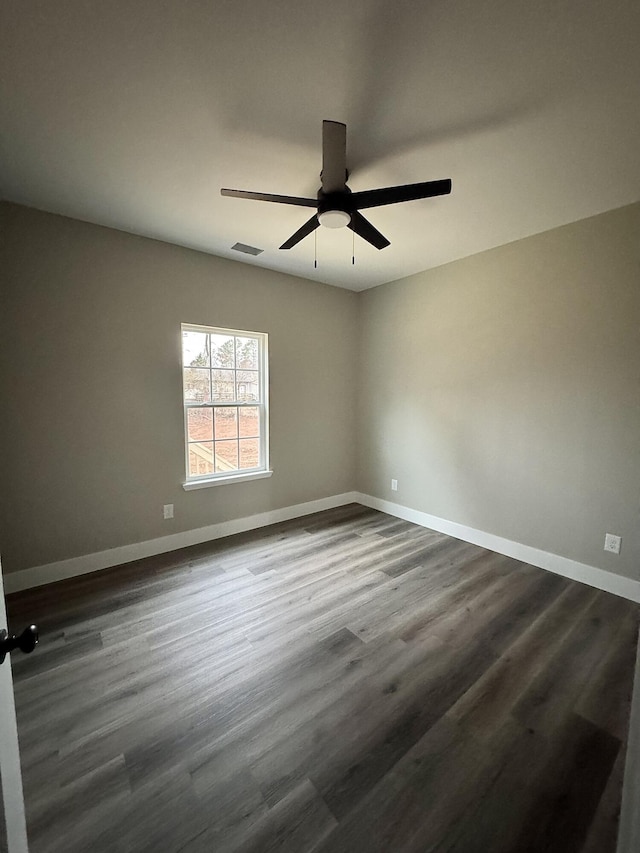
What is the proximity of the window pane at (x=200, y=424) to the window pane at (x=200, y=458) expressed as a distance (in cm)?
7

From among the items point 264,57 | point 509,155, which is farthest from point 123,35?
point 509,155

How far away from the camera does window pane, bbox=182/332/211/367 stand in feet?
10.5

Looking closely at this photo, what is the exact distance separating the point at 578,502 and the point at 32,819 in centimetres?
342

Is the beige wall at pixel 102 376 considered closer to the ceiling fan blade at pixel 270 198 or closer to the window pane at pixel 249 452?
the window pane at pixel 249 452

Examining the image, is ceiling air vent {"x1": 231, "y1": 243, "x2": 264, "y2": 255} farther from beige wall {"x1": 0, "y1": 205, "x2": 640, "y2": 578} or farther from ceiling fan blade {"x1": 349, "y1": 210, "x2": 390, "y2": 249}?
ceiling fan blade {"x1": 349, "y1": 210, "x2": 390, "y2": 249}

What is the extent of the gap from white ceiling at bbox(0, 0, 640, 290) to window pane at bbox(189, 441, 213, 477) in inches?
75.9

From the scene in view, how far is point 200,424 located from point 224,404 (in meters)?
0.30

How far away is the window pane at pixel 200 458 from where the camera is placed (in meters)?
3.30

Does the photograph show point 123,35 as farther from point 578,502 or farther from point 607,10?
point 578,502

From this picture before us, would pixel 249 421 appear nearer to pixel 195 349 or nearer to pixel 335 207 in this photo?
pixel 195 349

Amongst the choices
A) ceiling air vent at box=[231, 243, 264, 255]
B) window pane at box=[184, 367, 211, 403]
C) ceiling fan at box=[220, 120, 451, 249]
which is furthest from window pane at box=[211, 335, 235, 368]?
ceiling fan at box=[220, 120, 451, 249]

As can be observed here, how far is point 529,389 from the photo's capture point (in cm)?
292

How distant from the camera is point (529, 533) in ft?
9.71

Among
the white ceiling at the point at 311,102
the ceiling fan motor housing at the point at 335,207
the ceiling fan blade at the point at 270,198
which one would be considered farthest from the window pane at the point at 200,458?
the ceiling fan motor housing at the point at 335,207
